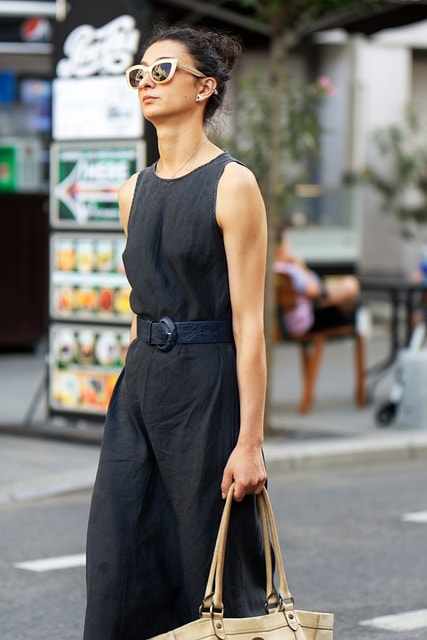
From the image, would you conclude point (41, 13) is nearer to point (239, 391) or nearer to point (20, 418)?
point (20, 418)

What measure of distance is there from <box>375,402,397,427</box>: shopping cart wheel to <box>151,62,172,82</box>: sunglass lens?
24.9ft

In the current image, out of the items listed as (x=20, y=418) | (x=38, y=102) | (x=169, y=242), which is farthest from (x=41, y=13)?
(x=169, y=242)

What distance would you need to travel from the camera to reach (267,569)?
3.98 metres

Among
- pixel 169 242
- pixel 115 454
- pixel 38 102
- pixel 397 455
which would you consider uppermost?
pixel 38 102

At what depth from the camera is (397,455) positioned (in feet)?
34.4

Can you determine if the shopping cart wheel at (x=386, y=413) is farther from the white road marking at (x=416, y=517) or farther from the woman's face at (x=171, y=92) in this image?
the woman's face at (x=171, y=92)

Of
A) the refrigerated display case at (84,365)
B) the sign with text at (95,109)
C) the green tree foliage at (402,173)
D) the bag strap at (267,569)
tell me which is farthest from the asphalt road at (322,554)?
the green tree foliage at (402,173)

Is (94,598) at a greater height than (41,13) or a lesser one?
lesser

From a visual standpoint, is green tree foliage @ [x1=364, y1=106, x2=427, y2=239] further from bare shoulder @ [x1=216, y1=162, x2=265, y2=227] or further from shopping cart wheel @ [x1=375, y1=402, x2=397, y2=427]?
bare shoulder @ [x1=216, y1=162, x2=265, y2=227]

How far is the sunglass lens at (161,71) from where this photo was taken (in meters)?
4.05

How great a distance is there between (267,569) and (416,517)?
4.35 m

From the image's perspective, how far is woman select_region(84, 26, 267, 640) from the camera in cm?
400

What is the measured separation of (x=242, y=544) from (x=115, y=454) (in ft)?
1.41

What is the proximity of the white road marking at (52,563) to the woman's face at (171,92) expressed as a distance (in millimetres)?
3175
